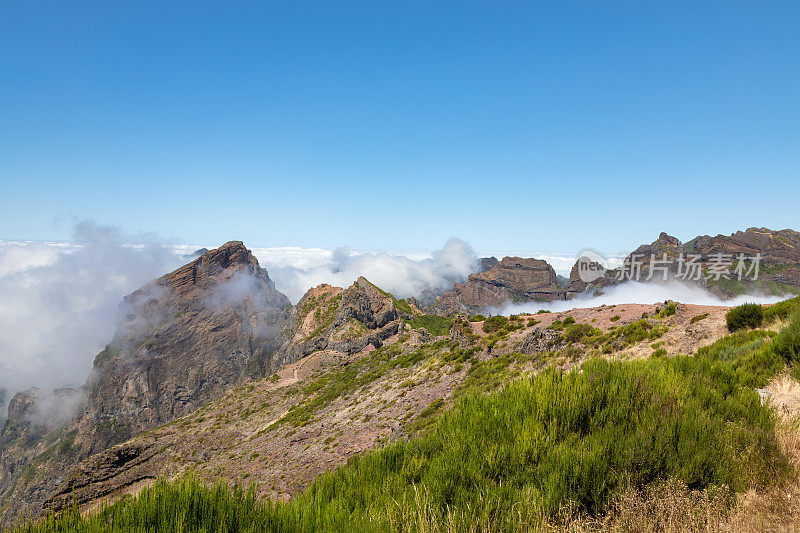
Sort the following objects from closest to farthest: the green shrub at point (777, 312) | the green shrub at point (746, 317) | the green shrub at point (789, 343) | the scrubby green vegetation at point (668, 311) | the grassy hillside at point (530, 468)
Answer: the grassy hillside at point (530, 468) → the green shrub at point (789, 343) → the green shrub at point (777, 312) → the green shrub at point (746, 317) → the scrubby green vegetation at point (668, 311)

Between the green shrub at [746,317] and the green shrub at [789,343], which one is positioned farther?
the green shrub at [746,317]

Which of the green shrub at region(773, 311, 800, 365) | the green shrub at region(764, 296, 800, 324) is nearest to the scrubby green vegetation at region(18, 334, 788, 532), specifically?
the green shrub at region(773, 311, 800, 365)

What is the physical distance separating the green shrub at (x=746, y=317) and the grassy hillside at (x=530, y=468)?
14.4 meters

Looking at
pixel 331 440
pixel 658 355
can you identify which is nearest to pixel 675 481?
pixel 658 355

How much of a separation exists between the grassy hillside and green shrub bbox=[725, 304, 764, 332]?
1438 centimetres

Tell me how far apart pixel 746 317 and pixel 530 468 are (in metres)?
21.4

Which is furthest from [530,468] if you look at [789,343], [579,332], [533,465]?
[579,332]

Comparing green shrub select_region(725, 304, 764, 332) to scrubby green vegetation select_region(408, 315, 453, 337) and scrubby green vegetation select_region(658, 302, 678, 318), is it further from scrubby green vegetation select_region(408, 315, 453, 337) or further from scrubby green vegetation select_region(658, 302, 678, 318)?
scrubby green vegetation select_region(408, 315, 453, 337)

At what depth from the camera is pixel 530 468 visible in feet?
19.9

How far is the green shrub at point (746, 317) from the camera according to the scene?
19.0 metres

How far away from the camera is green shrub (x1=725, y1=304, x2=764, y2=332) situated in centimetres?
1895

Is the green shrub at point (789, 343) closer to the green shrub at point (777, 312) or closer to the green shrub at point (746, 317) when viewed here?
the green shrub at point (777, 312)

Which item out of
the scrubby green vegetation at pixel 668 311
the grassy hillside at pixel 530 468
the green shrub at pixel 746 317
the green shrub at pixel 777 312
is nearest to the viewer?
the grassy hillside at pixel 530 468

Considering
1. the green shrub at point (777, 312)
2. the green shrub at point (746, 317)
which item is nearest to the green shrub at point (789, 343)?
the green shrub at point (777, 312)
